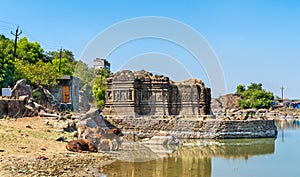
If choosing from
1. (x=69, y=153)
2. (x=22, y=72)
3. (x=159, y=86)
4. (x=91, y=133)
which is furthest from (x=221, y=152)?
(x=22, y=72)

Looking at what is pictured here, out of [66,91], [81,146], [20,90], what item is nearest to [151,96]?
[66,91]

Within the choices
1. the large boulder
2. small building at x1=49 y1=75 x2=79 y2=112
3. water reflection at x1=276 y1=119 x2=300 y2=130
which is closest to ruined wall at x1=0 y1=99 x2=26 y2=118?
the large boulder

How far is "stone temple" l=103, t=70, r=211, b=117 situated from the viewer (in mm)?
36500

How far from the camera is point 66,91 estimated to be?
125 ft

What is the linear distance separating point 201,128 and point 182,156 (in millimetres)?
→ 10349

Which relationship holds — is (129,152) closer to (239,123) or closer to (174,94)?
(239,123)

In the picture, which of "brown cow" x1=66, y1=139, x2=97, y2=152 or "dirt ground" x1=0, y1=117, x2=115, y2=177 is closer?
"dirt ground" x1=0, y1=117, x2=115, y2=177

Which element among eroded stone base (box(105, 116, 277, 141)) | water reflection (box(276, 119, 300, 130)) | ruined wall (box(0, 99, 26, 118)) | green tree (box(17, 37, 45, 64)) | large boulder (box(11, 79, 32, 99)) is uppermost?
green tree (box(17, 37, 45, 64))

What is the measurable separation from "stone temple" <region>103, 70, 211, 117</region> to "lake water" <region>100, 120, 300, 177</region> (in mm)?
11738

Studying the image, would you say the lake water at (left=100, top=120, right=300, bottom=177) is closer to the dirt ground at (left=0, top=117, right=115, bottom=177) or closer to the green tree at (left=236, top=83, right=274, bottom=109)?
the dirt ground at (left=0, top=117, right=115, bottom=177)

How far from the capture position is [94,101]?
48125mm

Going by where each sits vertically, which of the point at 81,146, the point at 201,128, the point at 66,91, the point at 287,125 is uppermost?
the point at 66,91

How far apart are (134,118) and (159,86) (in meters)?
6.85

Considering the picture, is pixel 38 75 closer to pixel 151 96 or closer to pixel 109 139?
pixel 151 96
